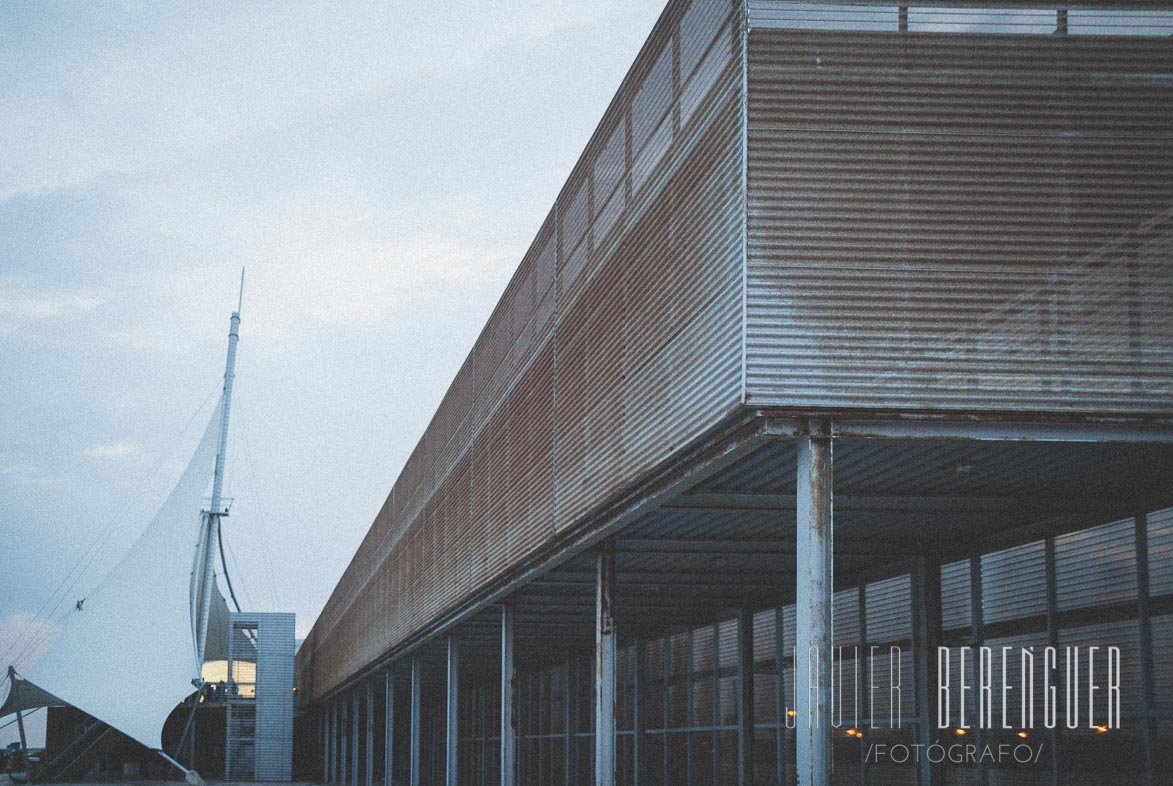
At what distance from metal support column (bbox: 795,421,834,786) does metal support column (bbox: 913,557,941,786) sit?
6564 mm

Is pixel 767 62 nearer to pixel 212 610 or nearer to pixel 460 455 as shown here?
pixel 460 455

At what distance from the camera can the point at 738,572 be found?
61.7 feet

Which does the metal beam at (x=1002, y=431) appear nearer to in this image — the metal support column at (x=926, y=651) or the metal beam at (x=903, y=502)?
the metal beam at (x=903, y=502)

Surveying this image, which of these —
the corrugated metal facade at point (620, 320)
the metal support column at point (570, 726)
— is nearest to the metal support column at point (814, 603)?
the corrugated metal facade at point (620, 320)

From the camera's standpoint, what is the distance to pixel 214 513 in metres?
71.2

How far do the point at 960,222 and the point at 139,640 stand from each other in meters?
51.8

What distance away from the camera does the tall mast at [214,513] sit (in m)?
65.9

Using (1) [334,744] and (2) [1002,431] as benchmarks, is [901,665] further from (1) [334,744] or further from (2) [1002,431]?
(1) [334,744]

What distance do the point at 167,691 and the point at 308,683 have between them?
44.0 ft

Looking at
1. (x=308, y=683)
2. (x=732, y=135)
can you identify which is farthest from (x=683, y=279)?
(x=308, y=683)

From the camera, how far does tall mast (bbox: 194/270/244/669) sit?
65.9m

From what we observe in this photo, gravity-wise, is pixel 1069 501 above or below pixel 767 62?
below

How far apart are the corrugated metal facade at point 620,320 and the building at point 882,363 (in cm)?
5

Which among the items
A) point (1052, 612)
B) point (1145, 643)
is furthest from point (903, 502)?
point (1145, 643)
